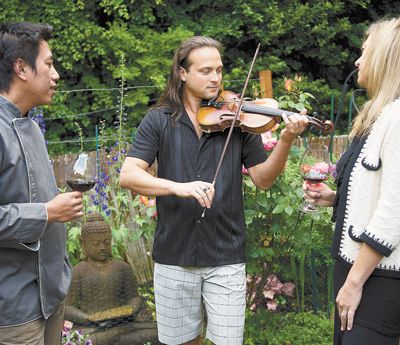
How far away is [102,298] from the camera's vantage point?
3.51 meters

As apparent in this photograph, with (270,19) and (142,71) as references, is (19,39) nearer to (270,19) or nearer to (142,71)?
(142,71)

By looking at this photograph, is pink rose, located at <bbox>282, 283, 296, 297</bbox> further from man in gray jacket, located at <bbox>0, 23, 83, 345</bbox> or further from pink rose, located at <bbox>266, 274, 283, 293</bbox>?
man in gray jacket, located at <bbox>0, 23, 83, 345</bbox>

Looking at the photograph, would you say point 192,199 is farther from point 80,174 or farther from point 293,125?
point 80,174

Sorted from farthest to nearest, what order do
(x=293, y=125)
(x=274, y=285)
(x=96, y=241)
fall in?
(x=274, y=285) → (x=96, y=241) → (x=293, y=125)

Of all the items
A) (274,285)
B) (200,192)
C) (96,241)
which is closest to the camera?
(200,192)

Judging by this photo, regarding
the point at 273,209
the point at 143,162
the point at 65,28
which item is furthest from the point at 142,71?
the point at 143,162

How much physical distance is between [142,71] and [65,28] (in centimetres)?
111

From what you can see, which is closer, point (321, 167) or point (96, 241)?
point (321, 167)

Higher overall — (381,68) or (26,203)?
(381,68)

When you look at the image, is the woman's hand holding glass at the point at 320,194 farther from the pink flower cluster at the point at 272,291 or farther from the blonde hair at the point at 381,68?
the pink flower cluster at the point at 272,291

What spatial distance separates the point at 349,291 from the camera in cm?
188

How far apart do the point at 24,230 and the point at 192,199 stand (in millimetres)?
815

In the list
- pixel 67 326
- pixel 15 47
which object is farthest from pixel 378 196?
pixel 67 326

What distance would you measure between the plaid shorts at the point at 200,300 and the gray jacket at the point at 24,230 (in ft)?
1.89
